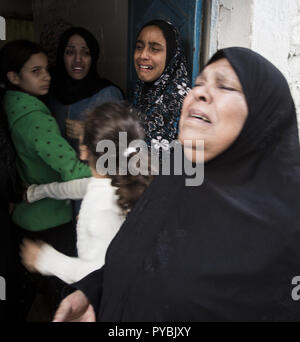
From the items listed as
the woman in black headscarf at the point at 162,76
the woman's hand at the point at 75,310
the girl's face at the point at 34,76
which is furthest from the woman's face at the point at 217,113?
the girl's face at the point at 34,76

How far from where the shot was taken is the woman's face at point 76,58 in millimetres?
1835

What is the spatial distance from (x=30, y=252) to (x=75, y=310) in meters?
0.52

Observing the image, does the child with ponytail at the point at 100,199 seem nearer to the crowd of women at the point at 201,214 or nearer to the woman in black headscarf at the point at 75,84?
the crowd of women at the point at 201,214

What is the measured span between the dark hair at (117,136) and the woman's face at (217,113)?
421mm

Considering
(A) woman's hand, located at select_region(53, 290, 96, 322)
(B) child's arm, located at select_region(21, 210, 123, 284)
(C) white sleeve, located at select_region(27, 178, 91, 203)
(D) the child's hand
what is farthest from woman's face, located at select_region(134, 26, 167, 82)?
(A) woman's hand, located at select_region(53, 290, 96, 322)

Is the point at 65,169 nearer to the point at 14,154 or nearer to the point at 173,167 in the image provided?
the point at 14,154

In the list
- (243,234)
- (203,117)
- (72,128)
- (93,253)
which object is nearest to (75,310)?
(93,253)

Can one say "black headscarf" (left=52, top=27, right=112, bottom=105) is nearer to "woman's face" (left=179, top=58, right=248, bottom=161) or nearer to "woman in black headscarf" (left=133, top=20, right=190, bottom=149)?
"woman in black headscarf" (left=133, top=20, right=190, bottom=149)

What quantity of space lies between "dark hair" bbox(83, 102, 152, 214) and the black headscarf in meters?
0.54

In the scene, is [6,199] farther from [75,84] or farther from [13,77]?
[75,84]

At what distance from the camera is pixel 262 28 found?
145 centimetres

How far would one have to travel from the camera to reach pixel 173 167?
108 centimetres
